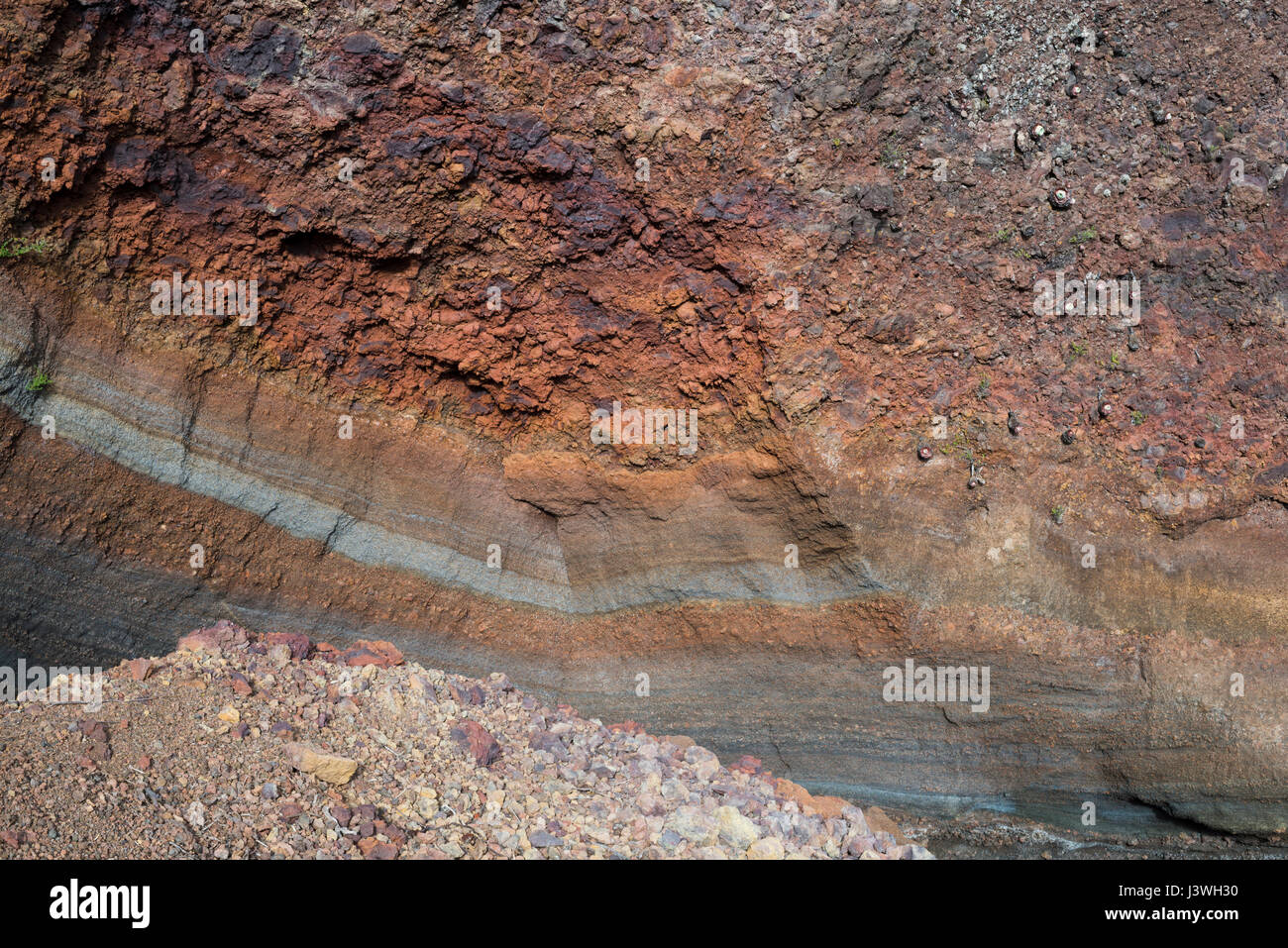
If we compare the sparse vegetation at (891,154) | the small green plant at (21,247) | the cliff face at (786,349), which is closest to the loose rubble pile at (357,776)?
the cliff face at (786,349)

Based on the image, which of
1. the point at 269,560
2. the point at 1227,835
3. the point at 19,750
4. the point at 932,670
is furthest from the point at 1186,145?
the point at 19,750

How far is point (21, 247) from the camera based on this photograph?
512cm

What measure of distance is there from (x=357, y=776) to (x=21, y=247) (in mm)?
3460

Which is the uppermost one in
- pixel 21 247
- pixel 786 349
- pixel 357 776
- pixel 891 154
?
pixel 891 154

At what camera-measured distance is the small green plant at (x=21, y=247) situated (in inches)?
200

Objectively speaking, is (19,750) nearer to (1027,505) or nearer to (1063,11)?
(1027,505)

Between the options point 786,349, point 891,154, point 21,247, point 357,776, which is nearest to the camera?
point 357,776

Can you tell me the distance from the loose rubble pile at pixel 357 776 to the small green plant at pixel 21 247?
2.36 metres

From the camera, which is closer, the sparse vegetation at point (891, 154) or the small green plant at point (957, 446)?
the sparse vegetation at point (891, 154)

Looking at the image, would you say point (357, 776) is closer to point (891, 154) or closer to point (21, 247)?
point (21, 247)

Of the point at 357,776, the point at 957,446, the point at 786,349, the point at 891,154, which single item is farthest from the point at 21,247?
the point at 957,446

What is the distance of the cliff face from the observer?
5652 millimetres

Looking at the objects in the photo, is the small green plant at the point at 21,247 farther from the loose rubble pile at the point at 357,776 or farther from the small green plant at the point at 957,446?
the small green plant at the point at 957,446

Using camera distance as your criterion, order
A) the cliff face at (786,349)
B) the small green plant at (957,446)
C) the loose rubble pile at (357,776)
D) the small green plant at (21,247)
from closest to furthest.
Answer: the loose rubble pile at (357,776), the small green plant at (21,247), the cliff face at (786,349), the small green plant at (957,446)
